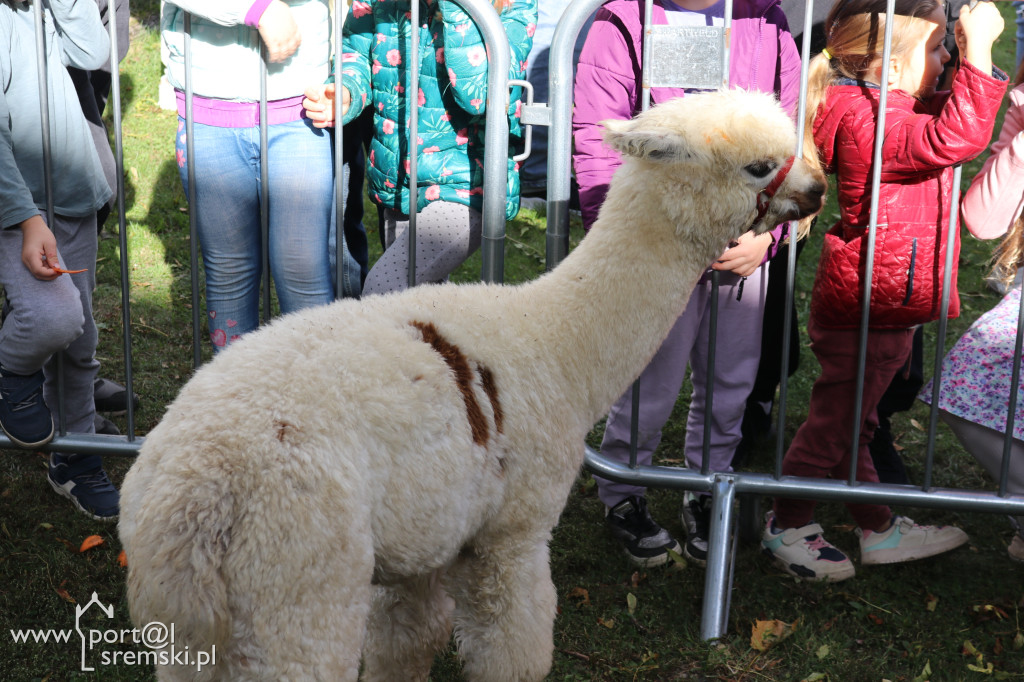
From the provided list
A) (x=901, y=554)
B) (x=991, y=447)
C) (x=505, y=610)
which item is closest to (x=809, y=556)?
(x=901, y=554)

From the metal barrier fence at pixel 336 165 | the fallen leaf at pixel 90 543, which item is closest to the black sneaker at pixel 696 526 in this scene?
the metal barrier fence at pixel 336 165

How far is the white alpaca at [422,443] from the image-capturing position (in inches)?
70.1

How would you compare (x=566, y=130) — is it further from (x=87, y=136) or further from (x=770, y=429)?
(x=770, y=429)

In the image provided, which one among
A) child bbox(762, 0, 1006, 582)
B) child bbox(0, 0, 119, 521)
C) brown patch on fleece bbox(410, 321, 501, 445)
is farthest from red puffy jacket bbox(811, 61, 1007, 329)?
child bbox(0, 0, 119, 521)

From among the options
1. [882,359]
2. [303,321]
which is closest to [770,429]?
[882,359]

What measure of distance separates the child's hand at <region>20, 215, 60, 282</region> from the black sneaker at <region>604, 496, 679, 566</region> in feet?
7.28

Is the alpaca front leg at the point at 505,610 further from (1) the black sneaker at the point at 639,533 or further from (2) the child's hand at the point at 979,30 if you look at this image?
(2) the child's hand at the point at 979,30

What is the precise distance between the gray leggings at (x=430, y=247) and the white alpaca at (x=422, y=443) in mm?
1018

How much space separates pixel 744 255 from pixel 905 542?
1.45 meters

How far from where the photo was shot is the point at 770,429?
4.70m

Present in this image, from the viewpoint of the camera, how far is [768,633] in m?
3.22

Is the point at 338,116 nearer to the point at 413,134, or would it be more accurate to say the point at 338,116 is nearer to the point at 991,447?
the point at 413,134

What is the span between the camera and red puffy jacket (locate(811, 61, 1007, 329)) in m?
3.13

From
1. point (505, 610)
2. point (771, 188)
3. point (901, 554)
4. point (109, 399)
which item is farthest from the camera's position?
point (109, 399)
